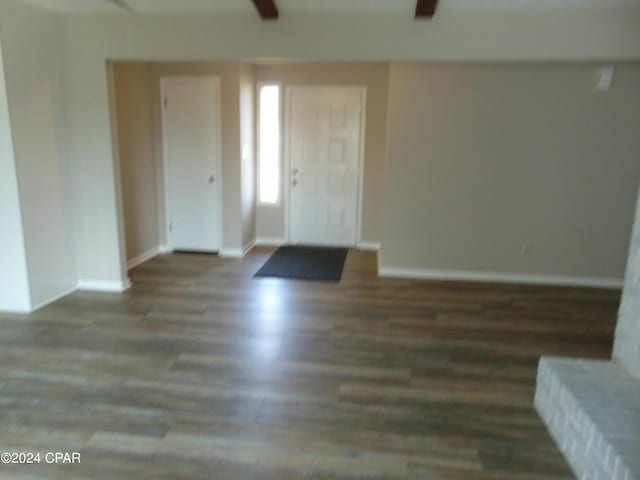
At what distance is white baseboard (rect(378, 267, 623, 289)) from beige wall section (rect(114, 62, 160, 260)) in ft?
9.27

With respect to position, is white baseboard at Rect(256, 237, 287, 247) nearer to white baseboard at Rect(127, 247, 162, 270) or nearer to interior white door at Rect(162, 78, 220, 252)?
interior white door at Rect(162, 78, 220, 252)

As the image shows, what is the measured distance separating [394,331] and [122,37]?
3311 millimetres

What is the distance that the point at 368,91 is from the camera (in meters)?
6.06

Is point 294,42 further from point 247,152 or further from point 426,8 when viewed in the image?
point 247,152

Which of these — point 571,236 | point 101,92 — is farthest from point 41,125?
point 571,236

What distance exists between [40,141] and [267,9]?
7.03 ft

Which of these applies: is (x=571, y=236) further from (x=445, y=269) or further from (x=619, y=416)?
(x=619, y=416)

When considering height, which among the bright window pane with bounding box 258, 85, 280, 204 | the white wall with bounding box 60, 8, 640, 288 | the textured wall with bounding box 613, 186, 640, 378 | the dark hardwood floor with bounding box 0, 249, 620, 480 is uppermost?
the white wall with bounding box 60, 8, 640, 288

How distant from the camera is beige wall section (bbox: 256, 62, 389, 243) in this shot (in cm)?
604

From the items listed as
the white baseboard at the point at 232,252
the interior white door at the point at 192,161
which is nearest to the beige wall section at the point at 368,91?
the interior white door at the point at 192,161

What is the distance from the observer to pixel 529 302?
4.39 metres

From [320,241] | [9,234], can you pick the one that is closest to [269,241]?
[320,241]

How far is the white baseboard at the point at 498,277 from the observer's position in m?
4.91

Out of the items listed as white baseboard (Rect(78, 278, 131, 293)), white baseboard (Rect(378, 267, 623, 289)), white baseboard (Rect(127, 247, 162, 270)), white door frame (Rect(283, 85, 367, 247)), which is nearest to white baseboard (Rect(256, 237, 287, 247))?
white door frame (Rect(283, 85, 367, 247))
